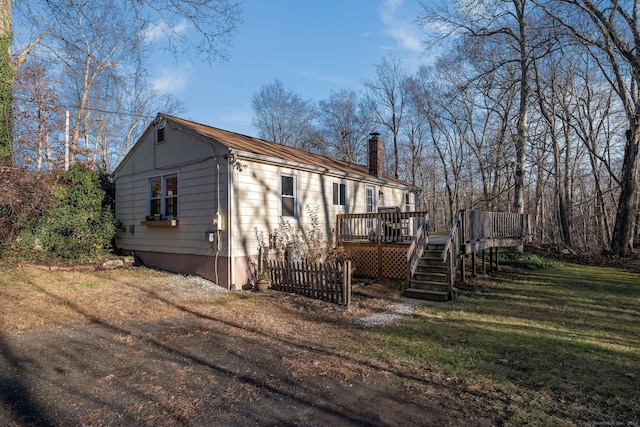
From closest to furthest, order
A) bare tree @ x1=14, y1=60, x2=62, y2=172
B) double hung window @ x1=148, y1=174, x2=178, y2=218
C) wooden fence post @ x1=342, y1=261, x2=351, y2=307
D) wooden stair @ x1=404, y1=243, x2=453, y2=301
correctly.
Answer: wooden fence post @ x1=342, y1=261, x2=351, y2=307 < wooden stair @ x1=404, y1=243, x2=453, y2=301 < double hung window @ x1=148, y1=174, x2=178, y2=218 < bare tree @ x1=14, y1=60, x2=62, y2=172

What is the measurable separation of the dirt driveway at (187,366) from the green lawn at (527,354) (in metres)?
0.45

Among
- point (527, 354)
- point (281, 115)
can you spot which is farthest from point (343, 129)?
point (527, 354)

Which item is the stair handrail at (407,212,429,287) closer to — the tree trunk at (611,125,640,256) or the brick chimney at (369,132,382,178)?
the brick chimney at (369,132,382,178)

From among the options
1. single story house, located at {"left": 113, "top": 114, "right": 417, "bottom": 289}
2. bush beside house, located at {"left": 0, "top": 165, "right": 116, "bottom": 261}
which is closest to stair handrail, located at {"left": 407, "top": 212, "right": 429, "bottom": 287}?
single story house, located at {"left": 113, "top": 114, "right": 417, "bottom": 289}

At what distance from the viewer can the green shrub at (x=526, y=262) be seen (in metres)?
13.9

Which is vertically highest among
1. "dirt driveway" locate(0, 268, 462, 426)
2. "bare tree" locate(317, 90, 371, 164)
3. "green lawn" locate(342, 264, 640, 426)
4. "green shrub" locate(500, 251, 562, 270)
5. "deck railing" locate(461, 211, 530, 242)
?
"bare tree" locate(317, 90, 371, 164)

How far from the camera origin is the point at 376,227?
37.4 ft

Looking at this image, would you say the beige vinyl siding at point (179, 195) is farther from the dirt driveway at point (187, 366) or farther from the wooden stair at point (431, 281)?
the wooden stair at point (431, 281)

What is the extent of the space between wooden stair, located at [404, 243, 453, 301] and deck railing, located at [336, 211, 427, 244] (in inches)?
50.8

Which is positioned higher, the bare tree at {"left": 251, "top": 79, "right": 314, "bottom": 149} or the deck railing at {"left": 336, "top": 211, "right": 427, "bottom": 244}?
the bare tree at {"left": 251, "top": 79, "right": 314, "bottom": 149}

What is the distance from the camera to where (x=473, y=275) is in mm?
11875

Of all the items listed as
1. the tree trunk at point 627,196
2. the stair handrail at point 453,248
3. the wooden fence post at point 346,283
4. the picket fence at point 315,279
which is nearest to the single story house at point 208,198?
the picket fence at point 315,279

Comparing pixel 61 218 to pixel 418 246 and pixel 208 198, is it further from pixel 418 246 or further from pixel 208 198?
pixel 418 246

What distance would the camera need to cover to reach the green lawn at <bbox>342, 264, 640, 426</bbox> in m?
A: 3.41
